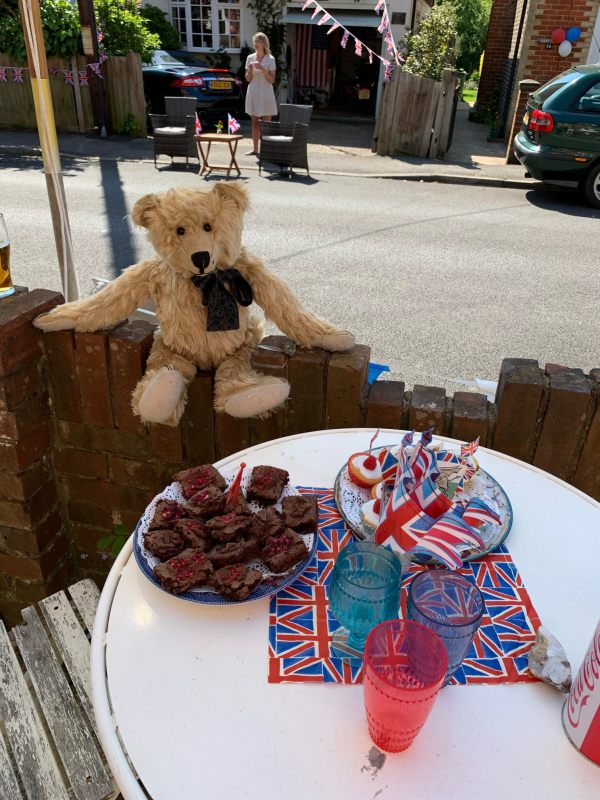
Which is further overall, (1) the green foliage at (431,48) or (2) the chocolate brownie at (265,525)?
(1) the green foliage at (431,48)

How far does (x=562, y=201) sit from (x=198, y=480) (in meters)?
8.64

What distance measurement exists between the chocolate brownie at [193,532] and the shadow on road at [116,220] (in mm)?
4536

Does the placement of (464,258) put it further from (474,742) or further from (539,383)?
(474,742)

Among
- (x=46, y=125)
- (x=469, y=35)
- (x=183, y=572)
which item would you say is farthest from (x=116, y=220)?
(x=469, y=35)

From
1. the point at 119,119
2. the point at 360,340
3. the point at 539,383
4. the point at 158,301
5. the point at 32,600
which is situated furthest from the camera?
the point at 119,119

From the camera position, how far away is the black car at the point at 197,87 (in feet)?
40.6

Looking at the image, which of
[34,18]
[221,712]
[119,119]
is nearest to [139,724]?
[221,712]

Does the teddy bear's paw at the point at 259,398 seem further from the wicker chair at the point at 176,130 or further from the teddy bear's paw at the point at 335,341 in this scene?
the wicker chair at the point at 176,130

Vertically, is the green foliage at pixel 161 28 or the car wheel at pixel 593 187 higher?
the green foliage at pixel 161 28

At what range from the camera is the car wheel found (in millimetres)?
8047

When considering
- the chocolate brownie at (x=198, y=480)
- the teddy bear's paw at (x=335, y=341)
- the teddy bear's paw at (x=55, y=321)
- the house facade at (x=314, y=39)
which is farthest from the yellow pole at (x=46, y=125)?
the house facade at (x=314, y=39)

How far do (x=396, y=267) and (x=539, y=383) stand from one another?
438cm

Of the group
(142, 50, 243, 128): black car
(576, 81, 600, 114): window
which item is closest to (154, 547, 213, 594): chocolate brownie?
(576, 81, 600, 114): window

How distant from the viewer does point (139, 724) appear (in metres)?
1.10
